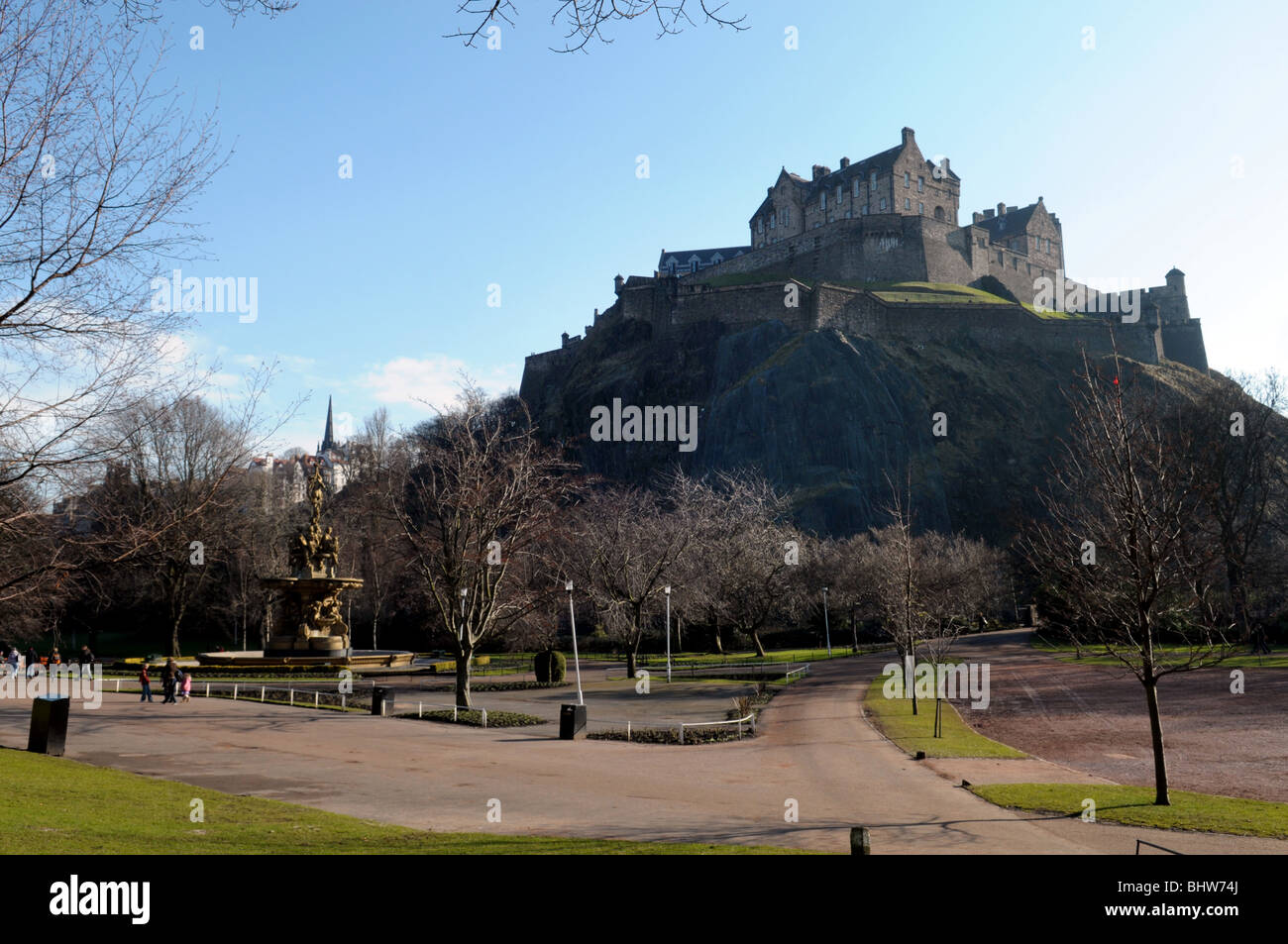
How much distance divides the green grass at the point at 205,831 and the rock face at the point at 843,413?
6941cm

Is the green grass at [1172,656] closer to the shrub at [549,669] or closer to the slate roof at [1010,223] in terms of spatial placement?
the shrub at [549,669]

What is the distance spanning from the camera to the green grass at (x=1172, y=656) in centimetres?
3531

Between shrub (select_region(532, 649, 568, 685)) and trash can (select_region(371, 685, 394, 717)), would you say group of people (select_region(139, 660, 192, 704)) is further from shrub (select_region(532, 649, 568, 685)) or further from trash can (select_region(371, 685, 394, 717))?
shrub (select_region(532, 649, 568, 685))

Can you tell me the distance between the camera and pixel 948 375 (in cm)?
9731

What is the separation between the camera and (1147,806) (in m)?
13.1

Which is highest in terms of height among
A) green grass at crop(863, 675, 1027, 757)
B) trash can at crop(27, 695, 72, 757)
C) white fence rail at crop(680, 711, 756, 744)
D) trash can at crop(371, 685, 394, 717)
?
trash can at crop(27, 695, 72, 757)

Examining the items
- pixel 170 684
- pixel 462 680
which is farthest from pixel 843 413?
pixel 170 684

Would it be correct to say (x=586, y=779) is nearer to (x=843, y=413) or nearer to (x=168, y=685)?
(x=168, y=685)

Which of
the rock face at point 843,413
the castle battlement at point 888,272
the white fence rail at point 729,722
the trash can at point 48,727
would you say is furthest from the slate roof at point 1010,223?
the trash can at point 48,727

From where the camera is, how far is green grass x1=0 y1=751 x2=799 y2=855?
8.55m

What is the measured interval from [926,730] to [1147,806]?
9.88 meters

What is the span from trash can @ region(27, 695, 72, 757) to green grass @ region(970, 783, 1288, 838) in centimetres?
1726

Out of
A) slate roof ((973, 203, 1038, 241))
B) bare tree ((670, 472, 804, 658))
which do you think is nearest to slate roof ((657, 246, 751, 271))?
slate roof ((973, 203, 1038, 241))
